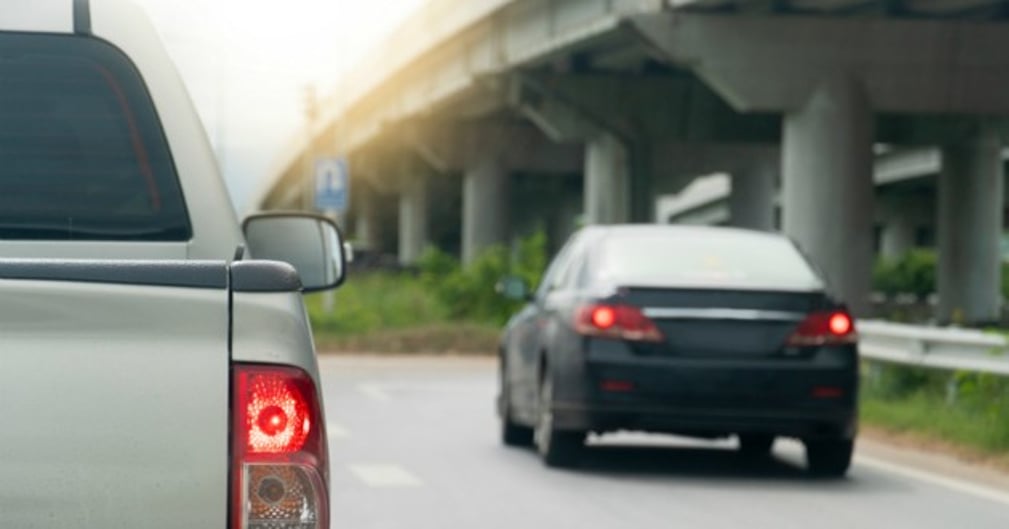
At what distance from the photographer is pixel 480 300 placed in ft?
132

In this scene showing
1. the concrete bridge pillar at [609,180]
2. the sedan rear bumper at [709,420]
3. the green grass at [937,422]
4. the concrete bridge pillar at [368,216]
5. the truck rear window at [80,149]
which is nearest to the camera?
the truck rear window at [80,149]

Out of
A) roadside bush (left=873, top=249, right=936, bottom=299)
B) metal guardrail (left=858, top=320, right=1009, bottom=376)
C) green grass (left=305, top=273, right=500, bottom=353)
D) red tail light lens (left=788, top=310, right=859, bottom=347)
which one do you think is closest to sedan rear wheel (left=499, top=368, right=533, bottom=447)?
red tail light lens (left=788, top=310, right=859, bottom=347)

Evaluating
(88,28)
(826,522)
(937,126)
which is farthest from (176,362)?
(937,126)

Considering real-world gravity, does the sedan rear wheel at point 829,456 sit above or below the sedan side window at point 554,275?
below

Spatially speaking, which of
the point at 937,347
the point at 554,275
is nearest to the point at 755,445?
the point at 554,275

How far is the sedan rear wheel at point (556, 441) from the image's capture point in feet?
46.0

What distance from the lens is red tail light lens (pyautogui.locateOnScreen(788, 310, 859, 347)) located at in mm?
13578

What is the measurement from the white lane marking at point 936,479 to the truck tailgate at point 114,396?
9.00 meters

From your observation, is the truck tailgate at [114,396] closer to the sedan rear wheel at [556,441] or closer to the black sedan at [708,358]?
the black sedan at [708,358]

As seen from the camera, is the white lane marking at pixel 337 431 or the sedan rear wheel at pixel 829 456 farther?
the white lane marking at pixel 337 431

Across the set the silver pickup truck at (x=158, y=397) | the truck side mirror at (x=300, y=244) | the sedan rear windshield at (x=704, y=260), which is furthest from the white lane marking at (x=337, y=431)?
the silver pickup truck at (x=158, y=397)

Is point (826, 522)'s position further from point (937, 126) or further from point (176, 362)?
point (937, 126)

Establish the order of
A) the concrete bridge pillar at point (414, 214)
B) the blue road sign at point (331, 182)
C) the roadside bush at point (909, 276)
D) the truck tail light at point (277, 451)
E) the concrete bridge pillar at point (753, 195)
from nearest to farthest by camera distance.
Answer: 1. the truck tail light at point (277, 451)
2. the blue road sign at point (331, 182)
3. the concrete bridge pillar at point (753, 195)
4. the roadside bush at point (909, 276)
5. the concrete bridge pillar at point (414, 214)

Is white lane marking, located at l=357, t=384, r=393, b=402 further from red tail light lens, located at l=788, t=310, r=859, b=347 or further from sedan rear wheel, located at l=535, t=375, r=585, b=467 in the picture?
red tail light lens, located at l=788, t=310, r=859, b=347
